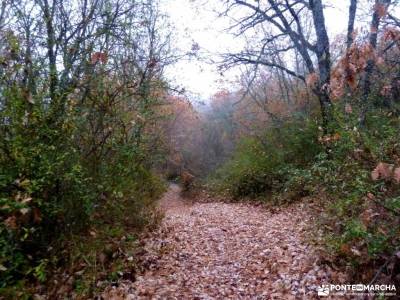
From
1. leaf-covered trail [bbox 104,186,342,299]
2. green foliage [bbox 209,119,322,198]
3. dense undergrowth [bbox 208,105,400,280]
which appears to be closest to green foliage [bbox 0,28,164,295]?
leaf-covered trail [bbox 104,186,342,299]

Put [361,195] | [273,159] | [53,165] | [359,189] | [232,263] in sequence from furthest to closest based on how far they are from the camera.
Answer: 1. [273,159]
2. [232,263]
3. [361,195]
4. [359,189]
5. [53,165]

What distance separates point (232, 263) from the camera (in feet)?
17.1

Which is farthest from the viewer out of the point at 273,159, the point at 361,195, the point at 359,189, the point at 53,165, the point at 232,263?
the point at 273,159

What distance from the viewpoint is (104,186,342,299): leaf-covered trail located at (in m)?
4.18

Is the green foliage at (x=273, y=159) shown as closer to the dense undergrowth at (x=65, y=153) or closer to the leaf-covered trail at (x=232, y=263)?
the leaf-covered trail at (x=232, y=263)

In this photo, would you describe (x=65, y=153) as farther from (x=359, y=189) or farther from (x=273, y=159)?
(x=273, y=159)

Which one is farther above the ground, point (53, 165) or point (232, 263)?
point (53, 165)

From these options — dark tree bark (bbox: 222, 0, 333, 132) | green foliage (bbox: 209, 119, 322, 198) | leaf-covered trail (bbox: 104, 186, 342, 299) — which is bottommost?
leaf-covered trail (bbox: 104, 186, 342, 299)

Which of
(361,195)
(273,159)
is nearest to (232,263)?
(361,195)

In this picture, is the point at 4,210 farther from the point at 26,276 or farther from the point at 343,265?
the point at 343,265

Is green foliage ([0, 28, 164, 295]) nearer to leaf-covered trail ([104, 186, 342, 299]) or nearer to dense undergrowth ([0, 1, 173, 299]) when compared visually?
dense undergrowth ([0, 1, 173, 299])

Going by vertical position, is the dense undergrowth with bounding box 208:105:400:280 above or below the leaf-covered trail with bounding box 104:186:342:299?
above

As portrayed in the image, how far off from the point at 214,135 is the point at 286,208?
17.6m

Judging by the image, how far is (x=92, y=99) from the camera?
4.97m
